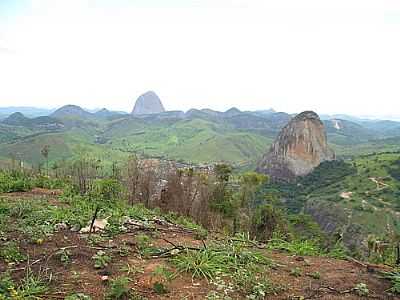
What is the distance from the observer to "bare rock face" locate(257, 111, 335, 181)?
232 feet

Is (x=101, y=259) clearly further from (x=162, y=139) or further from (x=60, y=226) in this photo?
(x=162, y=139)

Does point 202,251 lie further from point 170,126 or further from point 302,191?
point 170,126

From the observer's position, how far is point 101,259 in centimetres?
586

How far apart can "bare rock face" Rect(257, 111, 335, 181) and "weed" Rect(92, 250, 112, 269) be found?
64.3 metres

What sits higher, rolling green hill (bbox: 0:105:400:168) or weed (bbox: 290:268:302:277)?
weed (bbox: 290:268:302:277)

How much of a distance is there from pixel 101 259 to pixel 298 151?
69.8 metres

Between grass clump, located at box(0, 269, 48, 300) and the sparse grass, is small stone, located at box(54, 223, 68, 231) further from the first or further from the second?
the sparse grass

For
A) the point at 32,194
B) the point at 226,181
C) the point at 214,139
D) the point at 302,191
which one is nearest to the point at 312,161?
the point at 302,191

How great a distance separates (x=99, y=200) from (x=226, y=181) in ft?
29.0

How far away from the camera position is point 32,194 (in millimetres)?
10867

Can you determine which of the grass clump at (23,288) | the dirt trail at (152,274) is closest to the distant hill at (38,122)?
the dirt trail at (152,274)

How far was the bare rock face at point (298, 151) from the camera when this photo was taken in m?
70.6

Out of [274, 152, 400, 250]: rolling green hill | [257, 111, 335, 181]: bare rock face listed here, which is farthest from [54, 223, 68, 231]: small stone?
[257, 111, 335, 181]: bare rock face

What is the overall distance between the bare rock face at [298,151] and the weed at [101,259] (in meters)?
64.3
